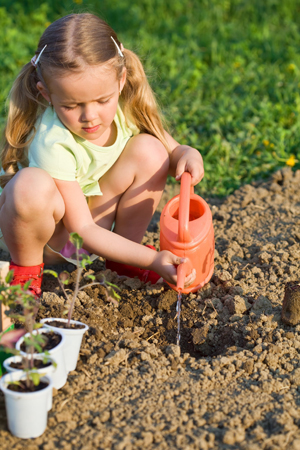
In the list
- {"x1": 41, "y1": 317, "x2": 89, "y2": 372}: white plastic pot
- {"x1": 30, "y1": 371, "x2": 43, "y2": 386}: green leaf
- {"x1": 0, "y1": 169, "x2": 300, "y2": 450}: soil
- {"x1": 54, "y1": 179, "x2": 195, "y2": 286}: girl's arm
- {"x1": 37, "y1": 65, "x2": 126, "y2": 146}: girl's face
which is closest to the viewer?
{"x1": 30, "y1": 371, "x2": 43, "y2": 386}: green leaf

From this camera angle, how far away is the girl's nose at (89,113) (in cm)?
203

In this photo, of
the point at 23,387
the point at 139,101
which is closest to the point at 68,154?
the point at 139,101

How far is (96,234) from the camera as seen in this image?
2125 millimetres

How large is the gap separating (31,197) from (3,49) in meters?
2.94

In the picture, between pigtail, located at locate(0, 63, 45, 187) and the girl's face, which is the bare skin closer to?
the girl's face

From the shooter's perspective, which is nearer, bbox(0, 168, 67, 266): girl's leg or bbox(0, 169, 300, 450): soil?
bbox(0, 169, 300, 450): soil

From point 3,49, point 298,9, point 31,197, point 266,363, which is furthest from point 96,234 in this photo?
point 298,9

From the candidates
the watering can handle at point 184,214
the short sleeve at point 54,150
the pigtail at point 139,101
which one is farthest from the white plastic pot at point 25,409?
the pigtail at point 139,101

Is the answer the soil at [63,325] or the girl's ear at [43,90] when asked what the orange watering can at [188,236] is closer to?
the soil at [63,325]

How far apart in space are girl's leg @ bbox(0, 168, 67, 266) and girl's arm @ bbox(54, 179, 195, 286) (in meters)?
0.05

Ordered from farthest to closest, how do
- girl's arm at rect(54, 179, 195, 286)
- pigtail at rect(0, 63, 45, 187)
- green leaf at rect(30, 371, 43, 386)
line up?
pigtail at rect(0, 63, 45, 187)
girl's arm at rect(54, 179, 195, 286)
green leaf at rect(30, 371, 43, 386)

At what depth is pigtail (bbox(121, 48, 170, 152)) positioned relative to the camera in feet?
7.77

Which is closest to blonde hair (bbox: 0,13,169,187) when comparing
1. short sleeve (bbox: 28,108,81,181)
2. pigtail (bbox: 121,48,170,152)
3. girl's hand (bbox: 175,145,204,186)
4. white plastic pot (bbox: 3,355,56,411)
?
pigtail (bbox: 121,48,170,152)

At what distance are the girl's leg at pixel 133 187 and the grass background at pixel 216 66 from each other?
0.50 m
